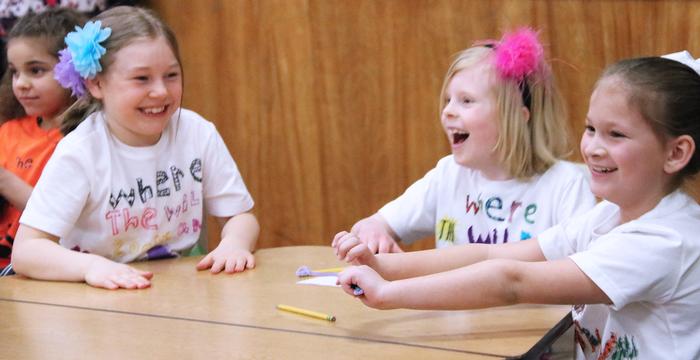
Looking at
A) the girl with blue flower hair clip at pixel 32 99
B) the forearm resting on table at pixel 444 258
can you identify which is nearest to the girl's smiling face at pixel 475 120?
the forearm resting on table at pixel 444 258

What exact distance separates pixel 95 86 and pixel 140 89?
0.15 m

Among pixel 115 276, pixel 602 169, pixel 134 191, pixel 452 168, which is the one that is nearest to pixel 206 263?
pixel 115 276

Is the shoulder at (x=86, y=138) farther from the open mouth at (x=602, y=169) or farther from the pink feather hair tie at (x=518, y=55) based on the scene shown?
the open mouth at (x=602, y=169)

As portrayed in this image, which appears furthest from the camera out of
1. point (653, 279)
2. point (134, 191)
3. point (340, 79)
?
point (340, 79)

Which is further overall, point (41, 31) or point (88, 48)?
point (41, 31)

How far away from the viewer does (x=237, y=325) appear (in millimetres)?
1803

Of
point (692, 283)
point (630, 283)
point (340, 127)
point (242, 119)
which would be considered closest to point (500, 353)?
point (630, 283)

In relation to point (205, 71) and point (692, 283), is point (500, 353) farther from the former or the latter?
point (205, 71)

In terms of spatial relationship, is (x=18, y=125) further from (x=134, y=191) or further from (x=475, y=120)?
(x=475, y=120)

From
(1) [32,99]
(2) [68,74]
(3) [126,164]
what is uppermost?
(2) [68,74]

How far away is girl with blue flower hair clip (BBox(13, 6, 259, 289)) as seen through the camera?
2.38 m

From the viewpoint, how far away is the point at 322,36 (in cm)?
357

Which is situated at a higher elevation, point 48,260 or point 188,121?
point 188,121

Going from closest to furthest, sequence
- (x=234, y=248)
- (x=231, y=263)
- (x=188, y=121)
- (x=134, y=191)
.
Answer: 1. (x=231, y=263)
2. (x=234, y=248)
3. (x=134, y=191)
4. (x=188, y=121)
